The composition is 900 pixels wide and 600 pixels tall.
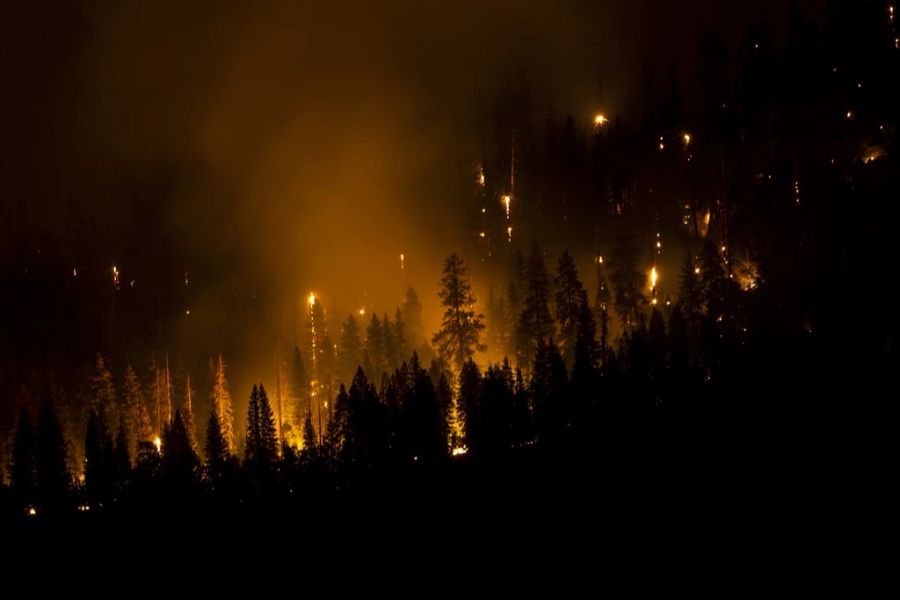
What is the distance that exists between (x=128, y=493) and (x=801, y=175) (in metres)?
80.0

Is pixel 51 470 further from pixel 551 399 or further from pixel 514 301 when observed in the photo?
pixel 514 301

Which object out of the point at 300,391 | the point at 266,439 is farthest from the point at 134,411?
the point at 266,439

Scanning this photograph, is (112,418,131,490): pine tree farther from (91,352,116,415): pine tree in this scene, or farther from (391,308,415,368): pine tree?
(391,308,415,368): pine tree

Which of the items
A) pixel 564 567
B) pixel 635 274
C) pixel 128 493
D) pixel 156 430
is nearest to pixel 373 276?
pixel 156 430

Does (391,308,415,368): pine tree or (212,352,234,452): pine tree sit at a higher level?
(391,308,415,368): pine tree

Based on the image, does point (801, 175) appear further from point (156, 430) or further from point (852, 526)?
point (156, 430)

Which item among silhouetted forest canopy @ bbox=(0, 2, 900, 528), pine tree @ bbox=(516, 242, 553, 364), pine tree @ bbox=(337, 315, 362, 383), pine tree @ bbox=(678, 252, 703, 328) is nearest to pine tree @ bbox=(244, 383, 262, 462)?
silhouetted forest canopy @ bbox=(0, 2, 900, 528)

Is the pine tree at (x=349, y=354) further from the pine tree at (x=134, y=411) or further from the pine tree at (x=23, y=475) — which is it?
the pine tree at (x=23, y=475)

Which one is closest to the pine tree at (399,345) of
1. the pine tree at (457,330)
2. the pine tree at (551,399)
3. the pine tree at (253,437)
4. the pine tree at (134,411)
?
the pine tree at (457,330)

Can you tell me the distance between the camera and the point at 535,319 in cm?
8956

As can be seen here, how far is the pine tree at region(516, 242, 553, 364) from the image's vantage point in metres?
86.6

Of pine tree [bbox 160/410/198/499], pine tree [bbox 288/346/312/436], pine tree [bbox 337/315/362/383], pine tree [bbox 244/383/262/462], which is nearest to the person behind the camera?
pine tree [bbox 160/410/198/499]

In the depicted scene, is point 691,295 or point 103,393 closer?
point 691,295

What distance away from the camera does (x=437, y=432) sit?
6316 centimetres
